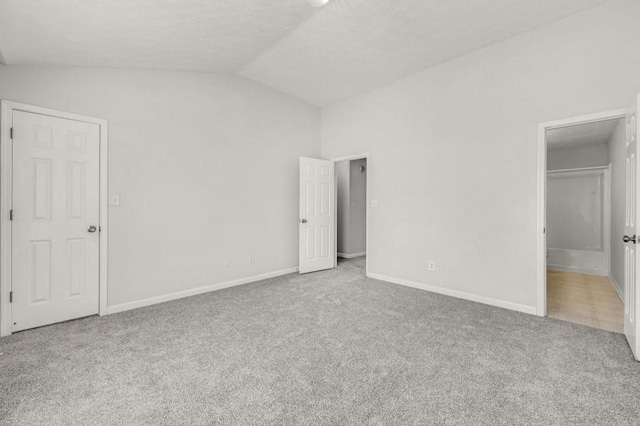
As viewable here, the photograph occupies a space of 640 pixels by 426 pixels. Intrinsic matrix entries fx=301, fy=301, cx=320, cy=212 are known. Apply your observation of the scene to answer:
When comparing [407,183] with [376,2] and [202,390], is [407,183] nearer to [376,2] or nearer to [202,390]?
[376,2]

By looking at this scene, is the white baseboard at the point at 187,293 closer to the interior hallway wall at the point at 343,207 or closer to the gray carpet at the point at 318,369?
the gray carpet at the point at 318,369

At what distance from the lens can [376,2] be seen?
8.85 ft

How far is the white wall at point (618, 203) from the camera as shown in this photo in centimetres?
372

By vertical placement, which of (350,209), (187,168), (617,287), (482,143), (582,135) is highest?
(582,135)

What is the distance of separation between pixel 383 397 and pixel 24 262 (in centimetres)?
333

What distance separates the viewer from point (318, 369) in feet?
6.83

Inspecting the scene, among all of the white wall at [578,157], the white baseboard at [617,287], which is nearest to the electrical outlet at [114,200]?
the white baseboard at [617,287]

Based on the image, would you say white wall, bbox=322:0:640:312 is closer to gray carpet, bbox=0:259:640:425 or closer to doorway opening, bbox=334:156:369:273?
gray carpet, bbox=0:259:640:425

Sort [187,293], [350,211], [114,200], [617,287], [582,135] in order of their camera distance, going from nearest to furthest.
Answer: [114,200] < [187,293] < [617,287] < [582,135] < [350,211]

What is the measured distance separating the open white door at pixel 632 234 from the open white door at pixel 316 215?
3.71m

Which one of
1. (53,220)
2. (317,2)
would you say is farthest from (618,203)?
(53,220)

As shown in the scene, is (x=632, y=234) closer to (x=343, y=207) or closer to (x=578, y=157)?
(x=578, y=157)

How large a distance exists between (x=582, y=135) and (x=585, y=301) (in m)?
2.70

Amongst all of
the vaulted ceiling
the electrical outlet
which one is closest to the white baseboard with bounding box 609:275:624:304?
the vaulted ceiling
